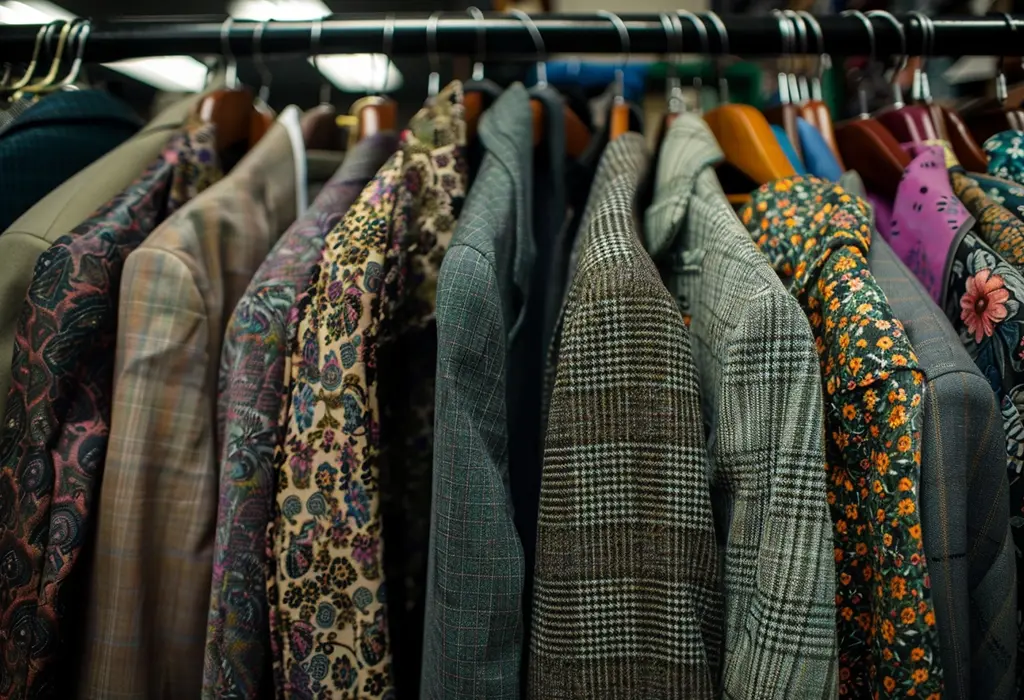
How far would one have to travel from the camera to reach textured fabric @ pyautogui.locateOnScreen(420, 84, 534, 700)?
1.38 ft

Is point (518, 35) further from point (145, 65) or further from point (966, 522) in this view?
point (145, 65)

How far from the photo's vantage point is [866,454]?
0.43 metres

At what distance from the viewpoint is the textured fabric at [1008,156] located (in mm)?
610

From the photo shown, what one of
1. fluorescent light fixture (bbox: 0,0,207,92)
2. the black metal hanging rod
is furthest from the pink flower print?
fluorescent light fixture (bbox: 0,0,207,92)

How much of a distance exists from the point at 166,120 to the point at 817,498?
28.1 inches

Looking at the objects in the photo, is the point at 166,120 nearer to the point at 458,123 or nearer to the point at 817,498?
the point at 458,123

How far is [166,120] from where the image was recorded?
0.66 m

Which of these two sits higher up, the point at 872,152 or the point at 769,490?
the point at 872,152

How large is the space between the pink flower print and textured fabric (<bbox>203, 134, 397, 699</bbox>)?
54 centimetres

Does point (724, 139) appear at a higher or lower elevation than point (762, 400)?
higher

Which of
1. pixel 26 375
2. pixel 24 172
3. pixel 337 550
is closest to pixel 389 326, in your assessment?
pixel 337 550

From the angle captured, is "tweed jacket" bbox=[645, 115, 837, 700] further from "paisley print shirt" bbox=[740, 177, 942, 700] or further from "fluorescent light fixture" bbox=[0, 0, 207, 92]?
"fluorescent light fixture" bbox=[0, 0, 207, 92]

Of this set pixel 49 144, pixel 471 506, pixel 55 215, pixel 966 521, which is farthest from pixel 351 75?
pixel 966 521

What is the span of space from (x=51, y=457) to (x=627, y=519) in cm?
45
